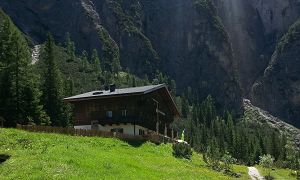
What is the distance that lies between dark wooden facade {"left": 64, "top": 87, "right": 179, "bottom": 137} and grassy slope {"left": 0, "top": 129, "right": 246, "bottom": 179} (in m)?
14.0

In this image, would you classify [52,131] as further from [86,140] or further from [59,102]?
[59,102]

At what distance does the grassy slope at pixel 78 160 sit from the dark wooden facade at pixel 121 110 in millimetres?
13954

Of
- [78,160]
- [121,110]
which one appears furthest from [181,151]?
[78,160]

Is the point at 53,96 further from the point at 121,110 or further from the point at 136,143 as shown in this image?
the point at 136,143

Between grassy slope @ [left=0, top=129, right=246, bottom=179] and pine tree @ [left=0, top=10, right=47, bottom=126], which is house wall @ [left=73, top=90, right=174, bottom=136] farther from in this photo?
grassy slope @ [left=0, top=129, right=246, bottom=179]

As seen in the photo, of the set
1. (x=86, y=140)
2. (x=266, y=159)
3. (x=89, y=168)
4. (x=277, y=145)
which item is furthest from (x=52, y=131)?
(x=277, y=145)

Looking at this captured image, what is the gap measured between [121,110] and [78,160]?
103 ft

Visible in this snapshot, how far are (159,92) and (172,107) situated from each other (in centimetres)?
797

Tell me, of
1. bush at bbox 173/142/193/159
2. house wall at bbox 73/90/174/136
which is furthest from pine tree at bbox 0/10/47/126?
bush at bbox 173/142/193/159

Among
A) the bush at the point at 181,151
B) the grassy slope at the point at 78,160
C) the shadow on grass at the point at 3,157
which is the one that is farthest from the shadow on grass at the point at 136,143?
the shadow on grass at the point at 3,157

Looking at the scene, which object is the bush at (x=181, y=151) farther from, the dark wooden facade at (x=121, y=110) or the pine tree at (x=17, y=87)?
the pine tree at (x=17, y=87)

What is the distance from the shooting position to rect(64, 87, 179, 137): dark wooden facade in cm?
6825

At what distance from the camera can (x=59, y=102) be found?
88.9m

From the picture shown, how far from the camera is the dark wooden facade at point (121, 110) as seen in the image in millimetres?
68250
